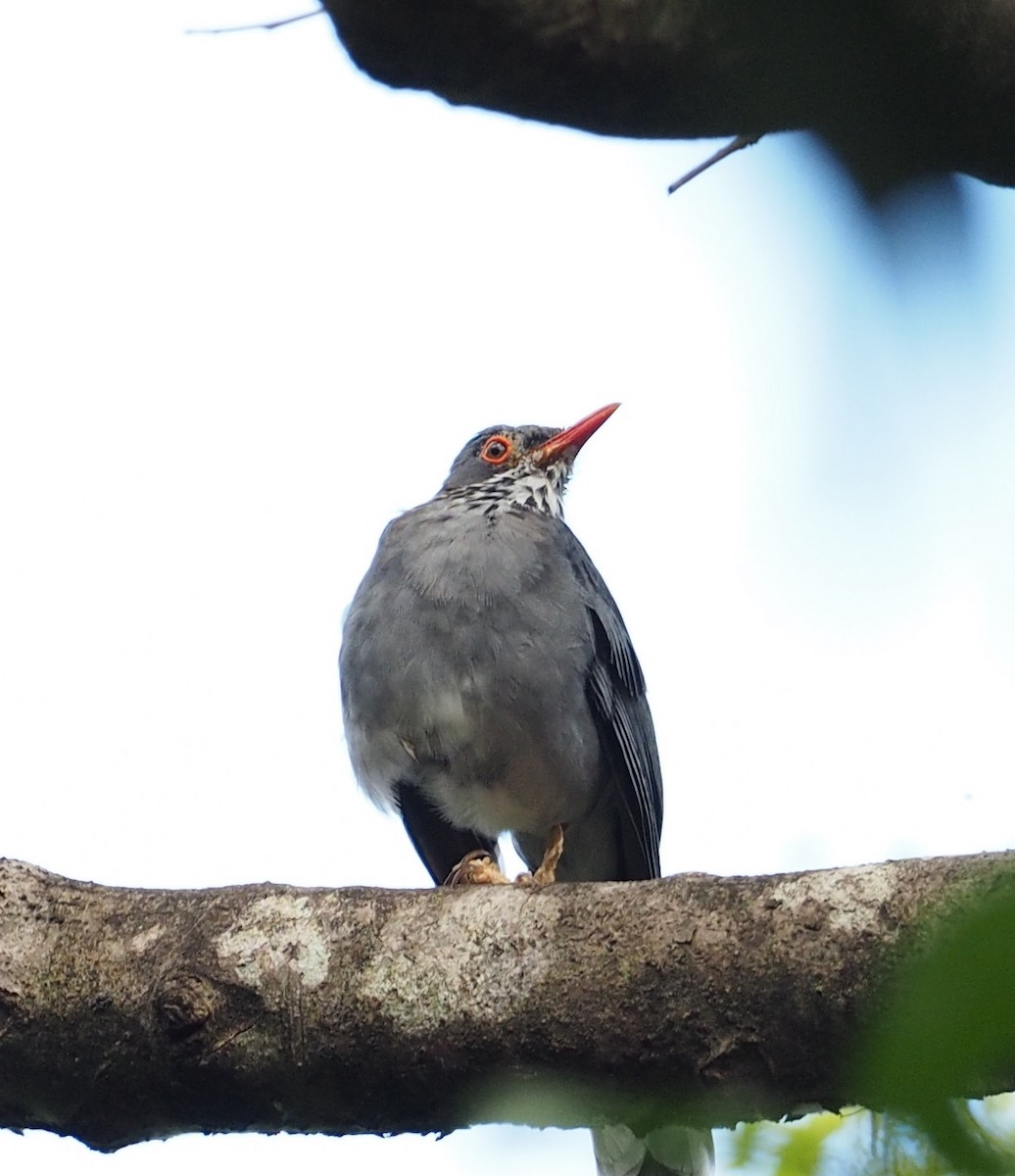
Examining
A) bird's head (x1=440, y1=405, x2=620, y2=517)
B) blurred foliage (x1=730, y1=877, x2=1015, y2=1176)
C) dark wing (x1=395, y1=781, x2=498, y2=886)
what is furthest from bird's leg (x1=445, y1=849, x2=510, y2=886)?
blurred foliage (x1=730, y1=877, x2=1015, y2=1176)

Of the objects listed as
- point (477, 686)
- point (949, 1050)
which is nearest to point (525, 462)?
point (477, 686)

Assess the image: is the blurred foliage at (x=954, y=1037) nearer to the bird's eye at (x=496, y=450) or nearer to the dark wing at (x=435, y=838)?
the dark wing at (x=435, y=838)

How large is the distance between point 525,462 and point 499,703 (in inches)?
82.1

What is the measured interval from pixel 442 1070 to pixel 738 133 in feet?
9.20

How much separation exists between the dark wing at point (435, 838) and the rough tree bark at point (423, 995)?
2262 mm

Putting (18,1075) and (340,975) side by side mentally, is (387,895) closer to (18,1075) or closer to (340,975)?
(340,975)

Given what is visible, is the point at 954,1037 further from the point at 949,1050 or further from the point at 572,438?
the point at 572,438

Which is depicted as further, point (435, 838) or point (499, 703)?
Result: point (435, 838)

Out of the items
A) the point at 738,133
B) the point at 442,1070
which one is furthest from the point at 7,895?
the point at 738,133

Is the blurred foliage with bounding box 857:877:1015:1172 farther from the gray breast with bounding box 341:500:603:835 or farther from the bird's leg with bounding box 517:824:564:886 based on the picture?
the bird's leg with bounding box 517:824:564:886

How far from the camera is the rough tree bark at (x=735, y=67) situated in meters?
0.86

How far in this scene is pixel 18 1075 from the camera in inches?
143

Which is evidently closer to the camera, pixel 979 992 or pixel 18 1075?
pixel 979 992

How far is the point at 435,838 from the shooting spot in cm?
623
